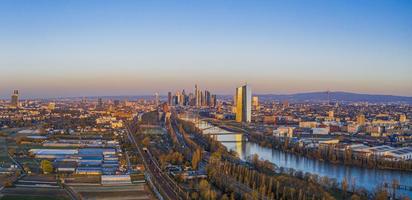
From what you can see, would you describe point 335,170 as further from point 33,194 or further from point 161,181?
point 33,194

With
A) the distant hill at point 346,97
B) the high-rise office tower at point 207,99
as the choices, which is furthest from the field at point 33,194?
the distant hill at point 346,97

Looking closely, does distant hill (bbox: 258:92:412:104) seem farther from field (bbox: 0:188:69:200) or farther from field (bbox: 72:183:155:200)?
field (bbox: 0:188:69:200)

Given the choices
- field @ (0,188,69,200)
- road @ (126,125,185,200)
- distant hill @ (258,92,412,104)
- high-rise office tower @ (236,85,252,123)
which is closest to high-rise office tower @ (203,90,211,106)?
high-rise office tower @ (236,85,252,123)

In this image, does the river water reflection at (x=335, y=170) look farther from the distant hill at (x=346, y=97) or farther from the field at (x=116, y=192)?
the distant hill at (x=346, y=97)

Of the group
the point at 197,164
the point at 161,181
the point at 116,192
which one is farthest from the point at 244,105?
the point at 116,192

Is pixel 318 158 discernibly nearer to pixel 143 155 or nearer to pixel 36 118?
pixel 143 155

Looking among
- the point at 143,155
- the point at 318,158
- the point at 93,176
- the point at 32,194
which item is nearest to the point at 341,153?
the point at 318,158

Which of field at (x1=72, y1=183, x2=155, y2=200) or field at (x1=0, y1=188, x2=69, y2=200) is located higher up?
field at (x1=0, y1=188, x2=69, y2=200)
